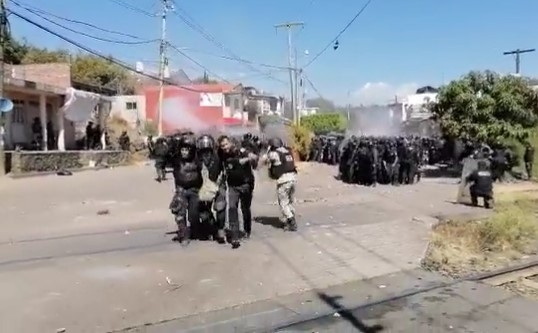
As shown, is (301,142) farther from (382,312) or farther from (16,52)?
(382,312)

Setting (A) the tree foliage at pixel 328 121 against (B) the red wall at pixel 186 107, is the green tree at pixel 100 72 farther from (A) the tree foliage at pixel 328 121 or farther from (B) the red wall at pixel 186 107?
(A) the tree foliage at pixel 328 121

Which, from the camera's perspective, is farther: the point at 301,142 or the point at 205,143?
the point at 301,142

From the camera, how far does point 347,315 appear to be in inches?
223

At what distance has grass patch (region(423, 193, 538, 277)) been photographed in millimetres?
7883

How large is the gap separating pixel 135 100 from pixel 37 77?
18742 mm

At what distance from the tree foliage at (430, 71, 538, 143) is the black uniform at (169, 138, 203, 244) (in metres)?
16.9

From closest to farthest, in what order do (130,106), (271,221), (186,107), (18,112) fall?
1. (271,221)
2. (18,112)
3. (130,106)
4. (186,107)

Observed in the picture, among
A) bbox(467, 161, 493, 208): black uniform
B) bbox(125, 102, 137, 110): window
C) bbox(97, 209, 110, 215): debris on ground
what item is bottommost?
bbox(97, 209, 110, 215): debris on ground

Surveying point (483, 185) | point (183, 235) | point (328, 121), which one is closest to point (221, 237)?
point (183, 235)

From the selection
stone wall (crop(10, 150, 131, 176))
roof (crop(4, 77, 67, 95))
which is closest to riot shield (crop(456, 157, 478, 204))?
stone wall (crop(10, 150, 131, 176))

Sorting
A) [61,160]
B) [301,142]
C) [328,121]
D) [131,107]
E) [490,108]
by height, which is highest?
[131,107]

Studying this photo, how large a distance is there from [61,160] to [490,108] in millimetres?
16282

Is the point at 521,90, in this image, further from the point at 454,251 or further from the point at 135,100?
the point at 135,100

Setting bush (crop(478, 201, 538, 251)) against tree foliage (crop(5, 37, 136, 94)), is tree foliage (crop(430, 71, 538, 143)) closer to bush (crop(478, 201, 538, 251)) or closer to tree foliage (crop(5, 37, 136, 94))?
bush (crop(478, 201, 538, 251))
